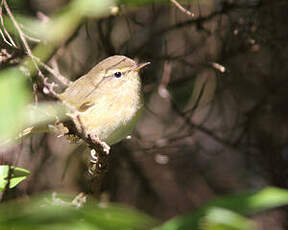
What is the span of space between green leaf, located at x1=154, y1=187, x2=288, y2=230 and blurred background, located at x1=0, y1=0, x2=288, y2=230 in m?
2.04

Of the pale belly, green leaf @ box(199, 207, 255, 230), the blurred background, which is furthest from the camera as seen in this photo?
the blurred background

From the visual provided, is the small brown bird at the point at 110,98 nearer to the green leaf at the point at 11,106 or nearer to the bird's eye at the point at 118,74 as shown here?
the bird's eye at the point at 118,74

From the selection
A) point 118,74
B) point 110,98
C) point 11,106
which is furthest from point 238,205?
point 118,74

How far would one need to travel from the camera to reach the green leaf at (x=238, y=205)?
Result: 1.05 meters

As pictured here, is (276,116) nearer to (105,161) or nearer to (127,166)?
(127,166)

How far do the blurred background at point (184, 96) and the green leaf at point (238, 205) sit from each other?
2.04 m

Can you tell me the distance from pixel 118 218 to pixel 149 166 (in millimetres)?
3639

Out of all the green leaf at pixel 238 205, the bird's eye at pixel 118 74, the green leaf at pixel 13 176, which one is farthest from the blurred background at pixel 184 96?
the green leaf at pixel 238 205

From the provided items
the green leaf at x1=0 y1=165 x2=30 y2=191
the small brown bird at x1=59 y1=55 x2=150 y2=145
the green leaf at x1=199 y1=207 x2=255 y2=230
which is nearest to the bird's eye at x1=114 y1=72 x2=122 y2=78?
the small brown bird at x1=59 y1=55 x2=150 y2=145

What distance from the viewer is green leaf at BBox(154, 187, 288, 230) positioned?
105 centimetres

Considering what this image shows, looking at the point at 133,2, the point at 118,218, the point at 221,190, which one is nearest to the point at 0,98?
the point at 118,218

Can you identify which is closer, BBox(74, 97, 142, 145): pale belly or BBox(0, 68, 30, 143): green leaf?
BBox(0, 68, 30, 143): green leaf

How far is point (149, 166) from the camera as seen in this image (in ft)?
14.7

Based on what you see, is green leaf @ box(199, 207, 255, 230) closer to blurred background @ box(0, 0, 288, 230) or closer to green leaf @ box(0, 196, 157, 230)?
green leaf @ box(0, 196, 157, 230)
